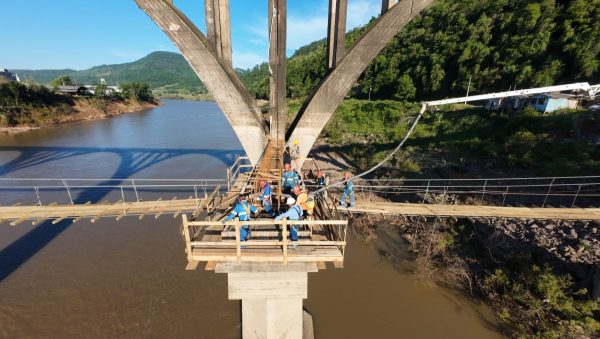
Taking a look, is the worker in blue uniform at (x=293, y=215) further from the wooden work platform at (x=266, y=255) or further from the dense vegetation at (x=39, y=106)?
the dense vegetation at (x=39, y=106)

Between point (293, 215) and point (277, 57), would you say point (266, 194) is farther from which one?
point (277, 57)

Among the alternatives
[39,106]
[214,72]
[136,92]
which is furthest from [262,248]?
[136,92]

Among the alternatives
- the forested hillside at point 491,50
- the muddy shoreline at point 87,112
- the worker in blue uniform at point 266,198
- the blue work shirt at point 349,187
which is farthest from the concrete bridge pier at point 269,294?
the muddy shoreline at point 87,112

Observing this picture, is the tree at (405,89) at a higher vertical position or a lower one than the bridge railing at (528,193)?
higher

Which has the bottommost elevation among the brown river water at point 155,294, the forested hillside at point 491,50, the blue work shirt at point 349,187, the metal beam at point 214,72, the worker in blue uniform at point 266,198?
the brown river water at point 155,294

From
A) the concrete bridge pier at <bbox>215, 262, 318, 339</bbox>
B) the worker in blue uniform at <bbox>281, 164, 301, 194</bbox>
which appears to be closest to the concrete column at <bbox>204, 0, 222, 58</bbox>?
the worker in blue uniform at <bbox>281, 164, 301, 194</bbox>

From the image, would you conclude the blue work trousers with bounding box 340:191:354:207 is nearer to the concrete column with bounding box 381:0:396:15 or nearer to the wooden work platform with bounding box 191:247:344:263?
the wooden work platform with bounding box 191:247:344:263
